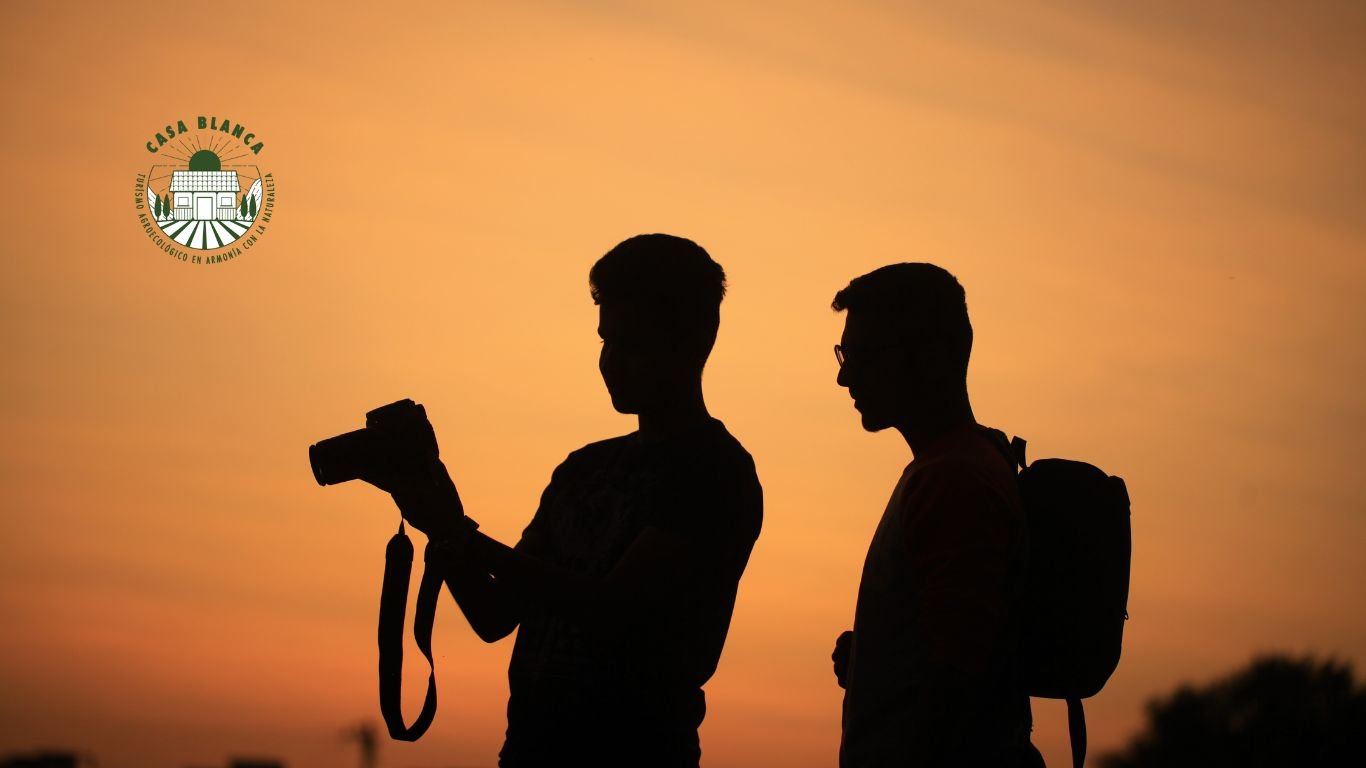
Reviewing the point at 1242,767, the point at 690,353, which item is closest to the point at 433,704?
the point at 690,353

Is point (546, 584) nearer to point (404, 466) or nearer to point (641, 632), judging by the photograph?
point (641, 632)

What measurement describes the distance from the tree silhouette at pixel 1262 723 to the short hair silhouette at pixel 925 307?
42622 millimetres

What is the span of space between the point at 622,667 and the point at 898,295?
119 centimetres

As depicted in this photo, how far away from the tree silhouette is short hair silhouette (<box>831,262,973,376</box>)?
1678 inches

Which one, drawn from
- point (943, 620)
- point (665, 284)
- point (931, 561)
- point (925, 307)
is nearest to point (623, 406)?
point (665, 284)

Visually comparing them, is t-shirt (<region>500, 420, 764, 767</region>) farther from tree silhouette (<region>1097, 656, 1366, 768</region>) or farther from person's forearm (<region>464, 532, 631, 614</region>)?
tree silhouette (<region>1097, 656, 1366, 768</region>)

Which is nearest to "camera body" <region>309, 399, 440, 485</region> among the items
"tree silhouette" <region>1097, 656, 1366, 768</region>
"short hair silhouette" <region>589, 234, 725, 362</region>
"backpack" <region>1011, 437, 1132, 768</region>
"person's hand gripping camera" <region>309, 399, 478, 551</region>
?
"person's hand gripping camera" <region>309, 399, 478, 551</region>

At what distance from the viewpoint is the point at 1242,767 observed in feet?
157

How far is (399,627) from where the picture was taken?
182 inches

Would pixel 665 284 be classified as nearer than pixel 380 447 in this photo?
No

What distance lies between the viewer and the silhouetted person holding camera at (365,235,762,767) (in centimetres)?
418

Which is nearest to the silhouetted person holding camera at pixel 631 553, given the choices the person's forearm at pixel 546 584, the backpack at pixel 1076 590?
the person's forearm at pixel 546 584

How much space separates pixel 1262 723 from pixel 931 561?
49.7m

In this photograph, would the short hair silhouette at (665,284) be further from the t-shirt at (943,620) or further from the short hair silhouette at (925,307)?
the t-shirt at (943,620)
